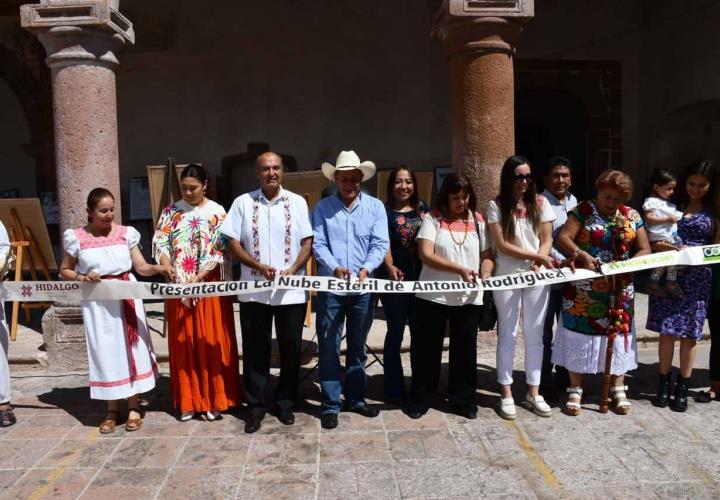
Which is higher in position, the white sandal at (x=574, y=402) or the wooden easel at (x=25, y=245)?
the wooden easel at (x=25, y=245)

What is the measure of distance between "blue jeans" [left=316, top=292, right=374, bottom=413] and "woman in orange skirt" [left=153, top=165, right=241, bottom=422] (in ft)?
2.03

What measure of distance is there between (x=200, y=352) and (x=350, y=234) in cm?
122

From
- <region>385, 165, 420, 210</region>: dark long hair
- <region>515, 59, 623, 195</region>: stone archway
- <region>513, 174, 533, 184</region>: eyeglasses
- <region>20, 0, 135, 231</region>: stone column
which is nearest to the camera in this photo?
<region>513, 174, 533, 184</region>: eyeglasses

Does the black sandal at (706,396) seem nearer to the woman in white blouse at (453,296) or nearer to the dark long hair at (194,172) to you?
the woman in white blouse at (453,296)

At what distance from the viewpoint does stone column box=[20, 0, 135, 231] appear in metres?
5.13

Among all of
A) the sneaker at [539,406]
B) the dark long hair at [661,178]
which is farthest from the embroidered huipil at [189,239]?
the dark long hair at [661,178]

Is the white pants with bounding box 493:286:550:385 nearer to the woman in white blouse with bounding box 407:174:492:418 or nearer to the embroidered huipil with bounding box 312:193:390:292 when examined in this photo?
the woman in white blouse with bounding box 407:174:492:418

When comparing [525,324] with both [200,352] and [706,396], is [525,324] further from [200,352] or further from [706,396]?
[200,352]

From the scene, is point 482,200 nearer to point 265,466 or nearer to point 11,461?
point 265,466

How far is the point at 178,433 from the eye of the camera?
3.98 meters

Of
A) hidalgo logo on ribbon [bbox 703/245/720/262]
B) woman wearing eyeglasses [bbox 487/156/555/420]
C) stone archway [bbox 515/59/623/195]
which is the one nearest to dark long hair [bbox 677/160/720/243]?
hidalgo logo on ribbon [bbox 703/245/720/262]

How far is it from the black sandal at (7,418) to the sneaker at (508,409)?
314 cm

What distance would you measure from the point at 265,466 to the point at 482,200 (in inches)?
115

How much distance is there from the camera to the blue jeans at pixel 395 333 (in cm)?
433
